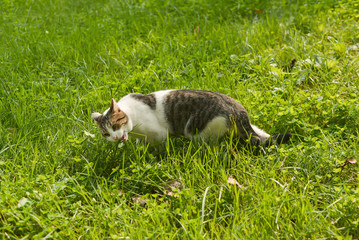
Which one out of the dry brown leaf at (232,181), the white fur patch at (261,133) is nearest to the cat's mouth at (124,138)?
the dry brown leaf at (232,181)

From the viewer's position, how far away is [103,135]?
3207 mm

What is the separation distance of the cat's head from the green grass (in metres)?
0.13

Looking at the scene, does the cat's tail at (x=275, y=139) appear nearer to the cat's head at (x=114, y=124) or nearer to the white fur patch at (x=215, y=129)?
the white fur patch at (x=215, y=129)

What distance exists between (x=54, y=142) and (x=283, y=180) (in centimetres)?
186

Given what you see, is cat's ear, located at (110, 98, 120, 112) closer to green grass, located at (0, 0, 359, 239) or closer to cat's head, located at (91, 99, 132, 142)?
cat's head, located at (91, 99, 132, 142)

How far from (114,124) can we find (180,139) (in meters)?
0.65

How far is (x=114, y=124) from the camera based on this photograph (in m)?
3.10

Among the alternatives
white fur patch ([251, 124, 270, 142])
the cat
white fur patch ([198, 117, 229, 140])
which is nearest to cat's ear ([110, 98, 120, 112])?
the cat

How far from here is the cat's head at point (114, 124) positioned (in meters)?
3.10

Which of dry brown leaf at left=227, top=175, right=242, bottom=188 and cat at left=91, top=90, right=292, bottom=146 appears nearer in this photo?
dry brown leaf at left=227, top=175, right=242, bottom=188

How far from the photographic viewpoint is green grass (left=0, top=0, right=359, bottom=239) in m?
2.46

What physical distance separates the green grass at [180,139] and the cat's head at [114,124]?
0.42ft

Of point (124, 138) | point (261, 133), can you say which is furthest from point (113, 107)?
point (261, 133)

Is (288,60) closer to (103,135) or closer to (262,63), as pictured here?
(262,63)
